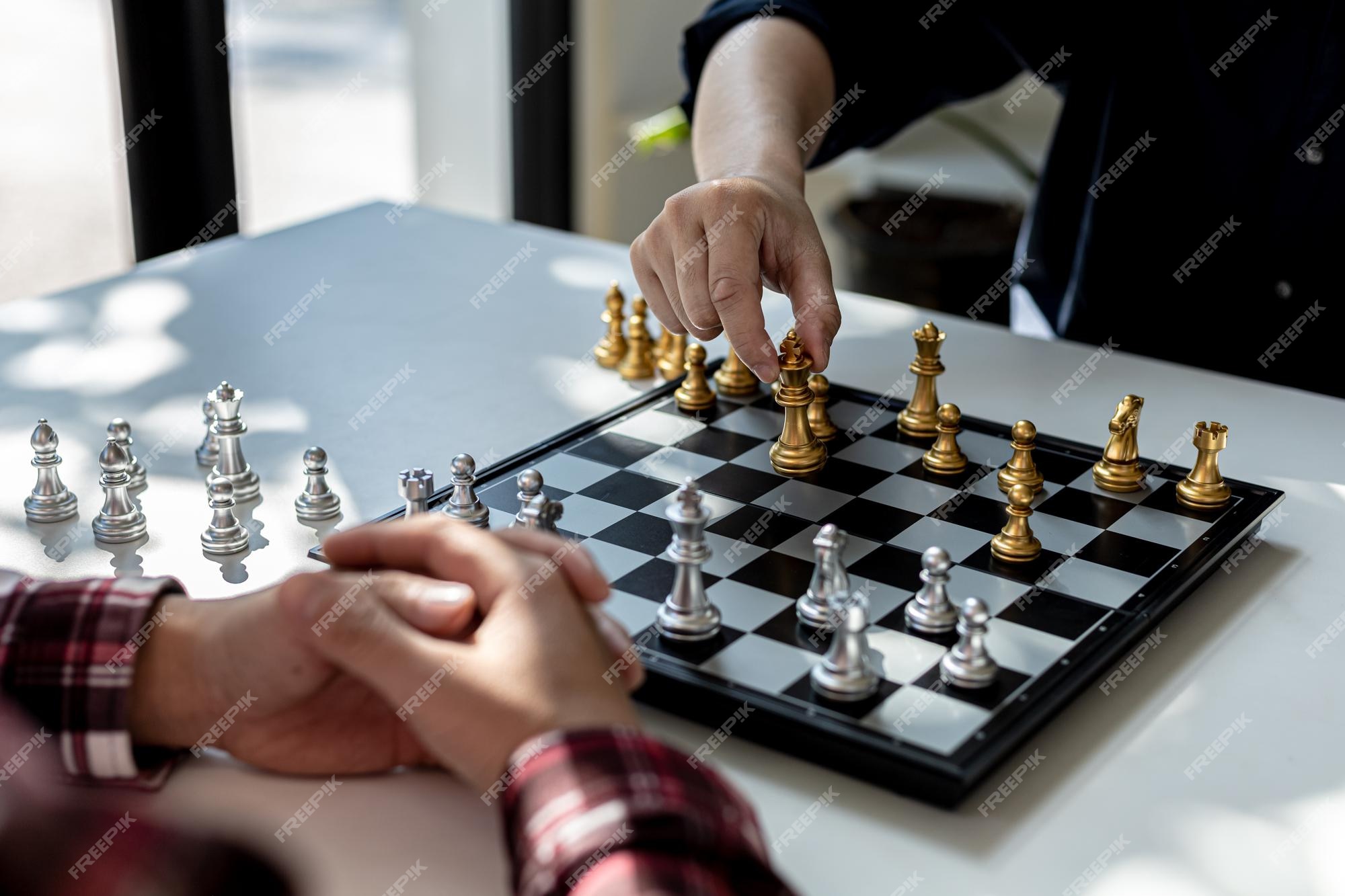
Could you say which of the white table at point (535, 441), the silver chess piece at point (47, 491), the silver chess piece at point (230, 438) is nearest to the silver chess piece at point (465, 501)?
the white table at point (535, 441)

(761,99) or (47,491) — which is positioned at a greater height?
(761,99)

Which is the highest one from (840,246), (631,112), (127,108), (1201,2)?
(1201,2)

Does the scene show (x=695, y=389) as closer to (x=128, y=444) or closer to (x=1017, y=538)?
(x=1017, y=538)

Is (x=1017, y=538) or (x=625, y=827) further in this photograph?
(x=1017, y=538)

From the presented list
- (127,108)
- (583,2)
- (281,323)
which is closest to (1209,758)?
(281,323)

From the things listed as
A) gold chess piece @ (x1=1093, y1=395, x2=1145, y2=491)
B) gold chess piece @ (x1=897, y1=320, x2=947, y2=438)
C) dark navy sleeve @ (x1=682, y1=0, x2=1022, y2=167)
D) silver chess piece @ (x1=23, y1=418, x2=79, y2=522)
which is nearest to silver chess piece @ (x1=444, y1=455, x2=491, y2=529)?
silver chess piece @ (x1=23, y1=418, x2=79, y2=522)

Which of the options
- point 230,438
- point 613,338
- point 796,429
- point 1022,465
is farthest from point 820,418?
point 230,438

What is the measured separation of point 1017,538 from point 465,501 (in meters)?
0.46

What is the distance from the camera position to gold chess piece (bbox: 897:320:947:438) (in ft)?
4.52

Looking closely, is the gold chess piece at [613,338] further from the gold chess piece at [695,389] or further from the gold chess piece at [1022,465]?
the gold chess piece at [1022,465]

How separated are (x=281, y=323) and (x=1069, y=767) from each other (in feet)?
3.78

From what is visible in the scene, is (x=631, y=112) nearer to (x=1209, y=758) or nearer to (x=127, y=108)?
(x=127, y=108)

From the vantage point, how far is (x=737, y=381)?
4.85 feet

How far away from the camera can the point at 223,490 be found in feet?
3.87
